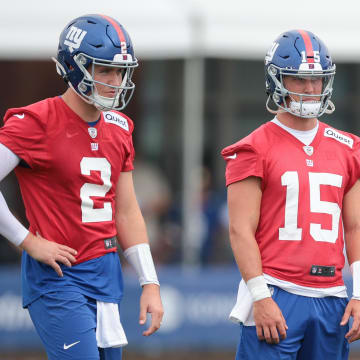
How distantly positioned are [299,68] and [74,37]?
1.05 m

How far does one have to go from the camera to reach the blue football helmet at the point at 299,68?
4.24 metres

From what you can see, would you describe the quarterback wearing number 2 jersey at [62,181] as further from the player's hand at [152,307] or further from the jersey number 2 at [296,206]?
the jersey number 2 at [296,206]

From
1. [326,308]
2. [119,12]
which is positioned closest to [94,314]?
[326,308]

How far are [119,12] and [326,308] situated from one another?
5.99m

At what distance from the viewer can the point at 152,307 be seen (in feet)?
14.1

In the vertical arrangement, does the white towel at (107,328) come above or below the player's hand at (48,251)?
below

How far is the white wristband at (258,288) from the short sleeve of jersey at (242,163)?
0.47m

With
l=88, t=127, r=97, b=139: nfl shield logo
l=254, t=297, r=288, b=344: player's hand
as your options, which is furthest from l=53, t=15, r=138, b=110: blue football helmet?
l=254, t=297, r=288, b=344: player's hand

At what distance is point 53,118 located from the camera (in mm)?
4191

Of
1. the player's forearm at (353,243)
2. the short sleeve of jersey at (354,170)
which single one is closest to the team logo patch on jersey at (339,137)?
the short sleeve of jersey at (354,170)

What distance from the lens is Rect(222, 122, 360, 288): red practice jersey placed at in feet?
13.8

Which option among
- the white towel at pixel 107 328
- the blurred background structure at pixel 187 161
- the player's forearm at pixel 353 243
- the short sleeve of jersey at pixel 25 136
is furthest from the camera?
the blurred background structure at pixel 187 161

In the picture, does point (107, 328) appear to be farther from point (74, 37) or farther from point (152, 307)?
point (74, 37)

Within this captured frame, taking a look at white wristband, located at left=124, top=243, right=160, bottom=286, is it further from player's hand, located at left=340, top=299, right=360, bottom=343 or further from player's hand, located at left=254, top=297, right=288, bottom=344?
player's hand, located at left=340, top=299, right=360, bottom=343
